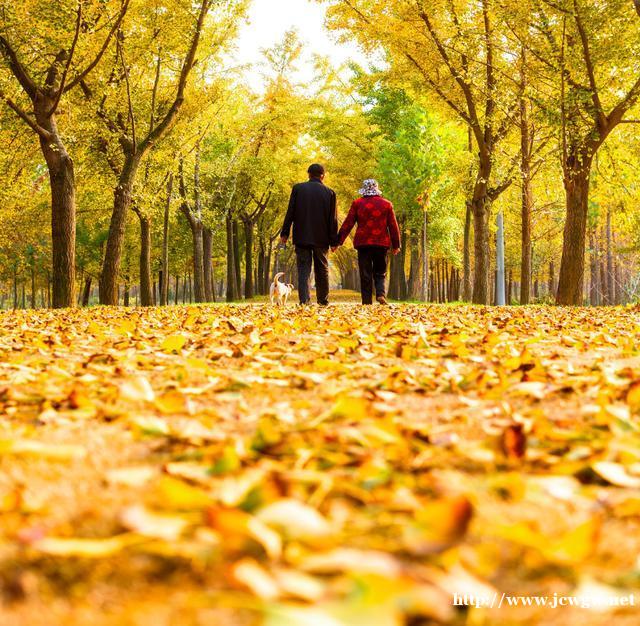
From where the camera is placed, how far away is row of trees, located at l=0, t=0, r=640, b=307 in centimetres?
1476

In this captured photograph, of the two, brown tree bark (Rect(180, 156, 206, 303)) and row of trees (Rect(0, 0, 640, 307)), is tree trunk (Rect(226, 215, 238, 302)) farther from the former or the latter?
brown tree bark (Rect(180, 156, 206, 303))

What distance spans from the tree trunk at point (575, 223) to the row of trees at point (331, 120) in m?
0.03

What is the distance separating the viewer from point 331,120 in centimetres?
3422

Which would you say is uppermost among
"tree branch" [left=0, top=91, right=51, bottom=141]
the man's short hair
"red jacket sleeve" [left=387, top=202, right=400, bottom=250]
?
"tree branch" [left=0, top=91, right=51, bottom=141]

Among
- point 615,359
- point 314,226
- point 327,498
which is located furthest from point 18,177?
point 327,498

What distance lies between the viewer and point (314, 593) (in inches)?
47.7

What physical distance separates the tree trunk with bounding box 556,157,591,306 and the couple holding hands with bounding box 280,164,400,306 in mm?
5917

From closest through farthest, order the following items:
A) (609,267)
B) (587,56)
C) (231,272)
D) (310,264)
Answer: (310,264) → (587,56) → (231,272) → (609,267)

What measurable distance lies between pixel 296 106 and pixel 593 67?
2006 cm

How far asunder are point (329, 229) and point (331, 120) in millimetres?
23526

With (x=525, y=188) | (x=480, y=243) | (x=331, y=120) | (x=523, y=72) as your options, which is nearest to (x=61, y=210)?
(x=480, y=243)

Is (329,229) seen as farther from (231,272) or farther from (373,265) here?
(231,272)

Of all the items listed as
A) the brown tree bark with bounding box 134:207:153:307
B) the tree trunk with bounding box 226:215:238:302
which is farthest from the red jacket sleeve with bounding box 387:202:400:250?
the tree trunk with bounding box 226:215:238:302

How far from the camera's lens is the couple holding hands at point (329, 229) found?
11.9 metres
